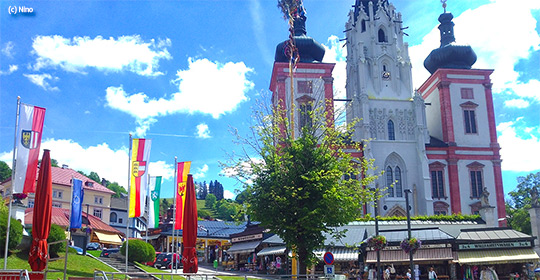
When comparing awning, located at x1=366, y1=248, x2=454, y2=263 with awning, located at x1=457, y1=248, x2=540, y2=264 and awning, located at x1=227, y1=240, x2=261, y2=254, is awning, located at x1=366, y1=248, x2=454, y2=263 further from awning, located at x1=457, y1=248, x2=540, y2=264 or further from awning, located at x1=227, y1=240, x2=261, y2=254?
awning, located at x1=227, y1=240, x2=261, y2=254

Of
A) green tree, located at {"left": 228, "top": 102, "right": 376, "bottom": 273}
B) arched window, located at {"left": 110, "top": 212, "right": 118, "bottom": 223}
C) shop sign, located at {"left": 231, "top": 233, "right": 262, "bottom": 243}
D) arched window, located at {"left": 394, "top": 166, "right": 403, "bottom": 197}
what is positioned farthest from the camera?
arched window, located at {"left": 110, "top": 212, "right": 118, "bottom": 223}

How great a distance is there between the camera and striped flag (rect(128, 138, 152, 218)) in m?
26.7

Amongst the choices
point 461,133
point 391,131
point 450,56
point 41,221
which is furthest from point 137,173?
point 450,56

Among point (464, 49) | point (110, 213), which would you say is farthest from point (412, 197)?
point (110, 213)

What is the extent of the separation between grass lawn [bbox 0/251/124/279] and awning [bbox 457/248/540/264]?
68.5 ft

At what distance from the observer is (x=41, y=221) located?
54.7ft

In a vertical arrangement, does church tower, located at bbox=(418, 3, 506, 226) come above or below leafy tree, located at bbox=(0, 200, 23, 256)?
above

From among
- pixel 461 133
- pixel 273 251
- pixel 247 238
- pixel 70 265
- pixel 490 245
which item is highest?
pixel 461 133

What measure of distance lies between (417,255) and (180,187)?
15.4m

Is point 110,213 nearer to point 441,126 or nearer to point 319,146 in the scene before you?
point 441,126

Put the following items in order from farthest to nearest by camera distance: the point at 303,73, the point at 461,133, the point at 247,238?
the point at 303,73, the point at 461,133, the point at 247,238

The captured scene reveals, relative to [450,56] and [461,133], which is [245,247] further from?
[450,56]

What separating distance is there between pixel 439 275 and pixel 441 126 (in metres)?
32.0

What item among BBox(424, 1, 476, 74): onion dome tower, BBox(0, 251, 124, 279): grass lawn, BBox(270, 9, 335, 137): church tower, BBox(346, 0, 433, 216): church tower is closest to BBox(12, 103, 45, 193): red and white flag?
BBox(0, 251, 124, 279): grass lawn
